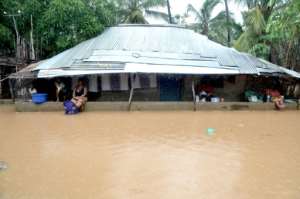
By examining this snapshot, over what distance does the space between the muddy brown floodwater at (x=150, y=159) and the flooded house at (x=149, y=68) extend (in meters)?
2.74

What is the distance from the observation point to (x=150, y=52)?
1293cm

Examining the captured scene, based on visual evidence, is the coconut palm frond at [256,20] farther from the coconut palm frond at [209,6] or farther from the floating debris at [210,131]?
the floating debris at [210,131]

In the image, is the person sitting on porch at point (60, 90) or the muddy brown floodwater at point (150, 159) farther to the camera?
the person sitting on porch at point (60, 90)

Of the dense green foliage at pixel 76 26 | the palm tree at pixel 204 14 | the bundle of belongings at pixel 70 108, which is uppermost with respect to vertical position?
the palm tree at pixel 204 14

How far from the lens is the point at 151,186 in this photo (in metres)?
4.27

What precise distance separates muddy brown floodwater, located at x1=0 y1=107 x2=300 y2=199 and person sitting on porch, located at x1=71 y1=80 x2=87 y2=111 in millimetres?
1621

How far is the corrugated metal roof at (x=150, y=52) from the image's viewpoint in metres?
12.2

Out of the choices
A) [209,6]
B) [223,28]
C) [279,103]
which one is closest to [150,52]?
[279,103]

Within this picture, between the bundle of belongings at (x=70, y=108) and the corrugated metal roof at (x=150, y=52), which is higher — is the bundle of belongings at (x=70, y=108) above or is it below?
below

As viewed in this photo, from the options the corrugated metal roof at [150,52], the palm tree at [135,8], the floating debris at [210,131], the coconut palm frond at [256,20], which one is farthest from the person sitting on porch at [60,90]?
the coconut palm frond at [256,20]

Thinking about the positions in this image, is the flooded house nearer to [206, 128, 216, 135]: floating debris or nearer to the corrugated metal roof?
the corrugated metal roof

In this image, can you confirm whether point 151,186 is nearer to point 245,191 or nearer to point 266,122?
point 245,191

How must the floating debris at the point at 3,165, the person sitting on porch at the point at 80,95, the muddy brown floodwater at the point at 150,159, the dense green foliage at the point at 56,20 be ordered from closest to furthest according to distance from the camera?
the muddy brown floodwater at the point at 150,159, the floating debris at the point at 3,165, the person sitting on porch at the point at 80,95, the dense green foliage at the point at 56,20

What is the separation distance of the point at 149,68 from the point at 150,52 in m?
1.37
